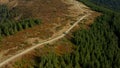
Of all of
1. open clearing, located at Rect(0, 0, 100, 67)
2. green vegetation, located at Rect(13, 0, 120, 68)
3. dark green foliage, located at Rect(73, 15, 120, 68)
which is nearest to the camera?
green vegetation, located at Rect(13, 0, 120, 68)

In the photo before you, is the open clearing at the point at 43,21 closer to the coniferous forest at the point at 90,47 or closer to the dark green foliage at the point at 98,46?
the coniferous forest at the point at 90,47

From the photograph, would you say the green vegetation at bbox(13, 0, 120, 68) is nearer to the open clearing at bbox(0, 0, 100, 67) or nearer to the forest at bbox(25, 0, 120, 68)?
the forest at bbox(25, 0, 120, 68)

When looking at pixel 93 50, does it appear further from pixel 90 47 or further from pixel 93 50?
pixel 90 47

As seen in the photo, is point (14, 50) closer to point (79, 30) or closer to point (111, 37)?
point (79, 30)

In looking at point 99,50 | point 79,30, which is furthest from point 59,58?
point 79,30

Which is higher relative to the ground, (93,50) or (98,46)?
(93,50)

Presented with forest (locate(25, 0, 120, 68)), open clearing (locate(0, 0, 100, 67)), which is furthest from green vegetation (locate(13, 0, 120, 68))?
open clearing (locate(0, 0, 100, 67))

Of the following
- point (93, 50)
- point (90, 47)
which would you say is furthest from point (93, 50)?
point (90, 47)

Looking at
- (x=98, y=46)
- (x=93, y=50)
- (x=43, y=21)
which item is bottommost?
(x=98, y=46)

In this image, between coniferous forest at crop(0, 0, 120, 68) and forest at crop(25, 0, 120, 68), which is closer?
forest at crop(25, 0, 120, 68)

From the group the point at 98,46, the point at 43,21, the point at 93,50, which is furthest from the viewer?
the point at 43,21
